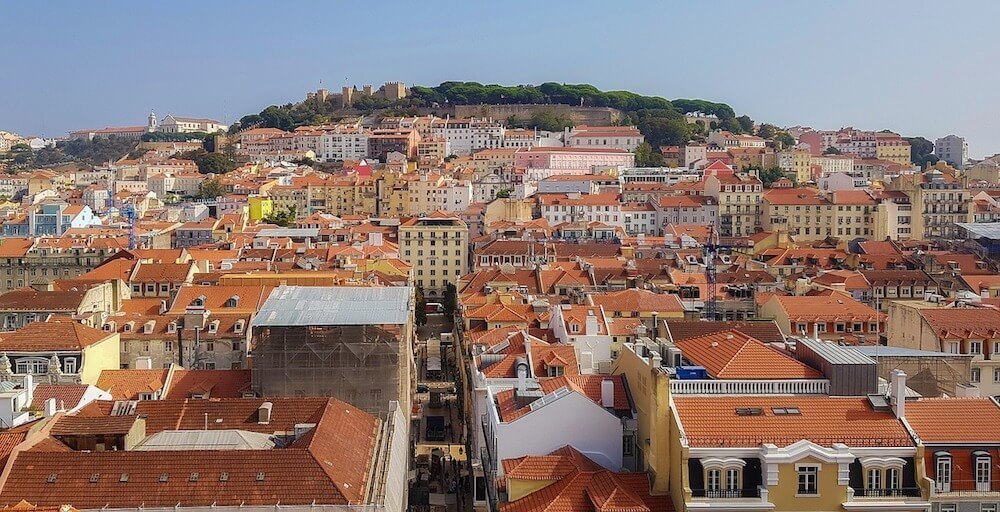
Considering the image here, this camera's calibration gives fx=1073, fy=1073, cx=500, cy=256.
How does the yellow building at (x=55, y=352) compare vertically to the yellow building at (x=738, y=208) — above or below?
below

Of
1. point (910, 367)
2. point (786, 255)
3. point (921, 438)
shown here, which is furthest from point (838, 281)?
point (921, 438)

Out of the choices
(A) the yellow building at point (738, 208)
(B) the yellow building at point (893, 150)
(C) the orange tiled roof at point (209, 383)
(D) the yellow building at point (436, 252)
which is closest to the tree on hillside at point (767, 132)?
(B) the yellow building at point (893, 150)

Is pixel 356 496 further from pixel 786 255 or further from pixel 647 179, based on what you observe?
pixel 647 179

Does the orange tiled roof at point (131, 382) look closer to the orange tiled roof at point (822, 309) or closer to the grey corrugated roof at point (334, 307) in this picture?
the grey corrugated roof at point (334, 307)

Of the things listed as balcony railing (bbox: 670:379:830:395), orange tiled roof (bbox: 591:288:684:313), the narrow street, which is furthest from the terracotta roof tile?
orange tiled roof (bbox: 591:288:684:313)

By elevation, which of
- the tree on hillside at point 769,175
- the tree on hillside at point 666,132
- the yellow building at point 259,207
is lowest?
the yellow building at point 259,207

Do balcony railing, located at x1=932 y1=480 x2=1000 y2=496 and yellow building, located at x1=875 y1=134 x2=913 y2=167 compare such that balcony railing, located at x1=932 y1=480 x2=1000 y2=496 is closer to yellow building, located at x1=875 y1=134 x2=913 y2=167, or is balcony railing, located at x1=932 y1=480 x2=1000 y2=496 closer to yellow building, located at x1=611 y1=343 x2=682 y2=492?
yellow building, located at x1=611 y1=343 x2=682 y2=492

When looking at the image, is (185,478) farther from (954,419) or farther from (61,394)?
(954,419)
